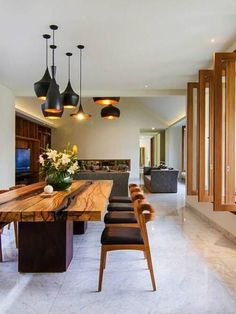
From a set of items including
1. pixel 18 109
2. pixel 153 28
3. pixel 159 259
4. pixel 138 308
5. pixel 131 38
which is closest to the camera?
pixel 138 308

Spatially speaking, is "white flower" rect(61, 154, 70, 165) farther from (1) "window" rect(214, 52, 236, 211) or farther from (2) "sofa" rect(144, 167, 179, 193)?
(2) "sofa" rect(144, 167, 179, 193)

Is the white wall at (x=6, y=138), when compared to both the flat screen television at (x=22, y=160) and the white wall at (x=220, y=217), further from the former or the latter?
the white wall at (x=220, y=217)

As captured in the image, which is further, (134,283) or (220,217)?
(220,217)

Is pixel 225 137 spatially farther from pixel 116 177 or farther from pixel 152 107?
pixel 152 107

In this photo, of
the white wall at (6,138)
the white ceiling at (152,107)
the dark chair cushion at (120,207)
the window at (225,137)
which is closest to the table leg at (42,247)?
the dark chair cushion at (120,207)

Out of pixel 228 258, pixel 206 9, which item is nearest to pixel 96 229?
pixel 228 258

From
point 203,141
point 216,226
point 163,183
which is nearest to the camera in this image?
point 203,141

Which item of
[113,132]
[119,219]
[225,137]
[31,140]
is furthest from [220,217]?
[113,132]

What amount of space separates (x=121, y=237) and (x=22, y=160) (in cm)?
771

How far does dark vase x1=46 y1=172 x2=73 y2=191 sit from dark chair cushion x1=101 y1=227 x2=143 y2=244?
0.96 m

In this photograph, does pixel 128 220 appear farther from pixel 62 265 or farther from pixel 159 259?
pixel 62 265

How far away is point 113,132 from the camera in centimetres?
1257

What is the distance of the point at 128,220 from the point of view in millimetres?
3141

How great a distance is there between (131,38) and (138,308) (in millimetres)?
3244
